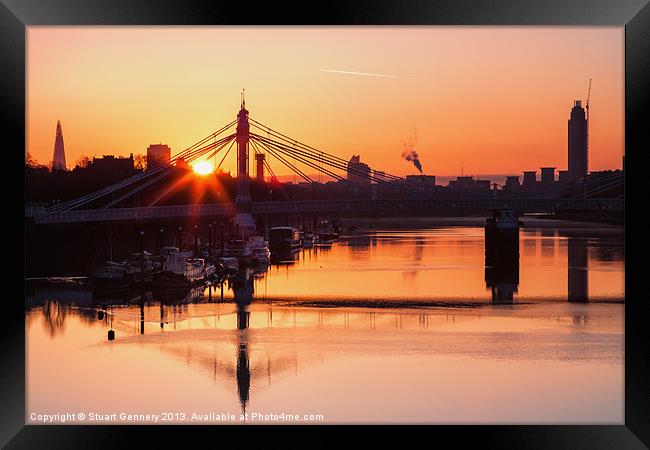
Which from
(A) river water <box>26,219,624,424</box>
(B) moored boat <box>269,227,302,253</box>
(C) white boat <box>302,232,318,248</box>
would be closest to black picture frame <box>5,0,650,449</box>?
(A) river water <box>26,219,624,424</box>

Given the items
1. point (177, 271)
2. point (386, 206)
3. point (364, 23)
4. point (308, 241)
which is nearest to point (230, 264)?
point (177, 271)

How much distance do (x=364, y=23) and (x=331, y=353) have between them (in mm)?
8864

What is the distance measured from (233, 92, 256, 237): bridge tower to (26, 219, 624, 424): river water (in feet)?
42.1

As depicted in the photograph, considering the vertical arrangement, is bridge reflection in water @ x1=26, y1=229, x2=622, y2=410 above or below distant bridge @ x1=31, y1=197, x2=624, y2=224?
below

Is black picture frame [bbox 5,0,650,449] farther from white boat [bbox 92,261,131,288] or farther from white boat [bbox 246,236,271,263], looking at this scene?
white boat [bbox 246,236,271,263]

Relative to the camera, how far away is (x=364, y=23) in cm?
929

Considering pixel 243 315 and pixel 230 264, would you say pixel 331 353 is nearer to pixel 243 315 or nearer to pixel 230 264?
pixel 243 315

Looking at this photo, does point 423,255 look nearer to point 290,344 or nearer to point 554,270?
point 554,270

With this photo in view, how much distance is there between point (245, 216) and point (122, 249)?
8.62m

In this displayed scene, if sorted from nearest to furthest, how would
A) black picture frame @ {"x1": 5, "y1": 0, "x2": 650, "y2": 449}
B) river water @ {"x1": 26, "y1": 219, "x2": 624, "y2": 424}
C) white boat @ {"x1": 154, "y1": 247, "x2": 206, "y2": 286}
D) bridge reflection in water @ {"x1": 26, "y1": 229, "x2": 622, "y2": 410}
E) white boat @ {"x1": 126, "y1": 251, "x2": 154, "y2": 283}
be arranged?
black picture frame @ {"x1": 5, "y1": 0, "x2": 650, "y2": 449}, river water @ {"x1": 26, "y1": 219, "x2": 624, "y2": 424}, bridge reflection in water @ {"x1": 26, "y1": 229, "x2": 622, "y2": 410}, white boat @ {"x1": 154, "y1": 247, "x2": 206, "y2": 286}, white boat @ {"x1": 126, "y1": 251, "x2": 154, "y2": 283}

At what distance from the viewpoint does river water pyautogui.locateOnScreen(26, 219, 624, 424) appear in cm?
1392

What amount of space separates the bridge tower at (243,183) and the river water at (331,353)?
12.8 meters

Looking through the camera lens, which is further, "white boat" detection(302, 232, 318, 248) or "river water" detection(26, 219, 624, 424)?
"white boat" detection(302, 232, 318, 248)

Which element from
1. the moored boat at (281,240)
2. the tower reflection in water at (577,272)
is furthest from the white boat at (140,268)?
the moored boat at (281,240)
